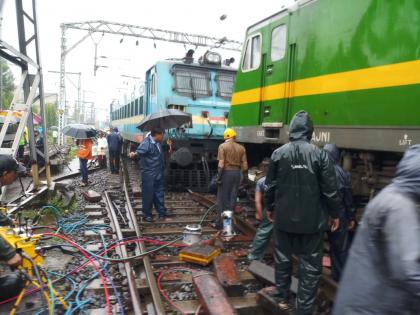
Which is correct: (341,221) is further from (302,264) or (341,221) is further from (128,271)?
(128,271)

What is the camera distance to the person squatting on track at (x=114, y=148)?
14.6 meters

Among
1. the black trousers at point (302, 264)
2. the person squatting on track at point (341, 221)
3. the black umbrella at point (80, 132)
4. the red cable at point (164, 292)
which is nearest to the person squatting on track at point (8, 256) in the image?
the red cable at point (164, 292)

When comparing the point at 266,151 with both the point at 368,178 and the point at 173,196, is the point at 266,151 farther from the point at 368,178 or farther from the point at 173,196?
the point at 368,178

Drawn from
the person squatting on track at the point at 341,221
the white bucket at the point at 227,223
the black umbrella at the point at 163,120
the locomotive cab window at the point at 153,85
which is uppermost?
the locomotive cab window at the point at 153,85

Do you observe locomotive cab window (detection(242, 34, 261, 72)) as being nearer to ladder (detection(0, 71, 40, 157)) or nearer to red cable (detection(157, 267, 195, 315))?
red cable (detection(157, 267, 195, 315))

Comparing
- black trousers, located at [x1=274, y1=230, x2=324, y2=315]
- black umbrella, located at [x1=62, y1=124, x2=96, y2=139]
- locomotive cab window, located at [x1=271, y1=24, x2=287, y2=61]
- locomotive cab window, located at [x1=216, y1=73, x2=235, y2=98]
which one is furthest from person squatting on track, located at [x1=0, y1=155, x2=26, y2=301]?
black umbrella, located at [x1=62, y1=124, x2=96, y2=139]

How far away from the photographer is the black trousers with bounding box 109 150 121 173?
48.9ft

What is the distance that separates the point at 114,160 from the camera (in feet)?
49.4

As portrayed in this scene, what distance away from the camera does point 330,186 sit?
11.9 ft

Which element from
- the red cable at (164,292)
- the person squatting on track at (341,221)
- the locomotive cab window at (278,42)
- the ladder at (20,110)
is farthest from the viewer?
the ladder at (20,110)

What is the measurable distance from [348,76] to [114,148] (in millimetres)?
11179

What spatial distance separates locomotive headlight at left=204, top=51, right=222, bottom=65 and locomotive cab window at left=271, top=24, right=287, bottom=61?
5119mm

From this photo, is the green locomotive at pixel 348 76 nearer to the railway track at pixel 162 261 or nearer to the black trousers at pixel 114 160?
the railway track at pixel 162 261

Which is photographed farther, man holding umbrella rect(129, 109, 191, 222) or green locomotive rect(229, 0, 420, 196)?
man holding umbrella rect(129, 109, 191, 222)
